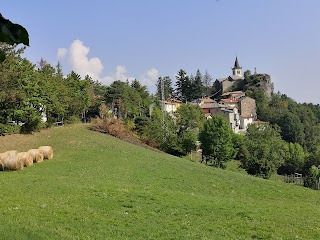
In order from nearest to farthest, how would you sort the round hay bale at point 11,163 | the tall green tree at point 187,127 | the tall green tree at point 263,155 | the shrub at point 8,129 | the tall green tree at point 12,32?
the tall green tree at point 12,32 < the round hay bale at point 11,163 < the shrub at point 8,129 < the tall green tree at point 263,155 < the tall green tree at point 187,127

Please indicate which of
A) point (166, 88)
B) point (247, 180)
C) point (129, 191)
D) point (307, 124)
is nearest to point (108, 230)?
point (129, 191)

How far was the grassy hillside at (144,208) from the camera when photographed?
11.4 meters

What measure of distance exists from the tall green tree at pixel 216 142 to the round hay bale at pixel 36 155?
3342cm

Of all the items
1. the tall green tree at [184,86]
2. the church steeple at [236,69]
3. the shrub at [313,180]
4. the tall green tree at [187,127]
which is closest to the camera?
the shrub at [313,180]

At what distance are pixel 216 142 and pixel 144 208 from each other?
44465 millimetres

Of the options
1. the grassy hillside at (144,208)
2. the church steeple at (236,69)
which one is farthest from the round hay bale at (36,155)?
the church steeple at (236,69)

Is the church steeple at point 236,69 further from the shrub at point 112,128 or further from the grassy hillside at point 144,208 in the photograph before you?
the grassy hillside at point 144,208

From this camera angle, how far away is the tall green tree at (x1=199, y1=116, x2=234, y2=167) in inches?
2258

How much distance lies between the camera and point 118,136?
47.8 m

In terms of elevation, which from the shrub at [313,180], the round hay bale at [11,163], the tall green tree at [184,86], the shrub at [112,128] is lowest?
the shrub at [313,180]

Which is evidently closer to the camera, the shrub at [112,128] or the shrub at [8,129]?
the shrub at [8,129]

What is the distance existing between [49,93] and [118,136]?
34.1 feet

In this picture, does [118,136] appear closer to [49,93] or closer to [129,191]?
[49,93]

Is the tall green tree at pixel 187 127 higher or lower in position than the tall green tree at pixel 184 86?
lower
